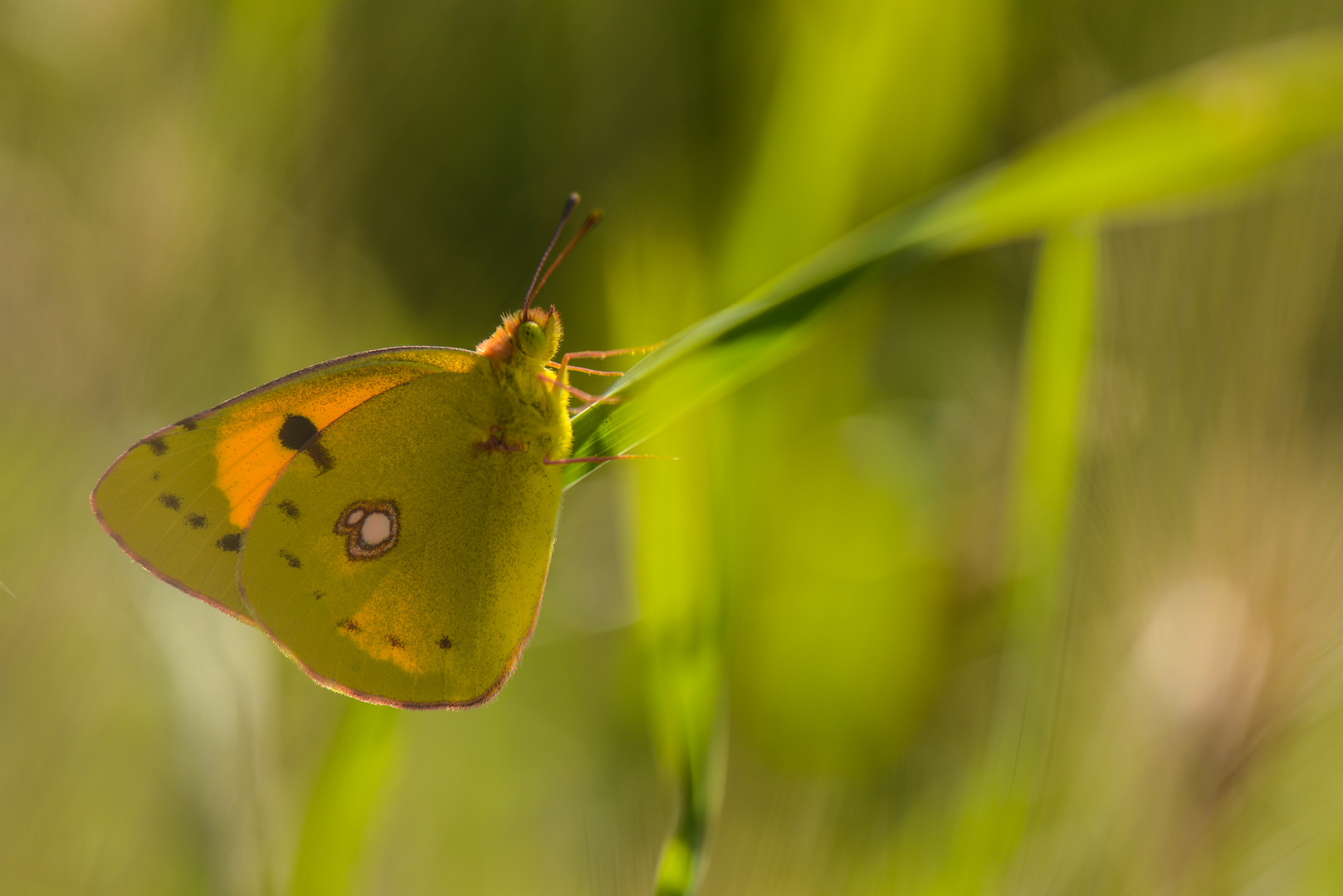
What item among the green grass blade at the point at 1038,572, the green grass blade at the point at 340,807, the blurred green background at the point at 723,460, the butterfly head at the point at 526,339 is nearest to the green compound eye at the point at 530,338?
the butterfly head at the point at 526,339

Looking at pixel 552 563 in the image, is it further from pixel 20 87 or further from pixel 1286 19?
pixel 1286 19

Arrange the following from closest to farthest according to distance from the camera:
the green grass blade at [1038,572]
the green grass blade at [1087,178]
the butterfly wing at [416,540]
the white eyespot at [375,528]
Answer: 1. the green grass blade at [1087,178]
2. the green grass blade at [1038,572]
3. the butterfly wing at [416,540]
4. the white eyespot at [375,528]

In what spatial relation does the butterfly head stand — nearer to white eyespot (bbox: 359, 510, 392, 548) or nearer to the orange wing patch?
the orange wing patch

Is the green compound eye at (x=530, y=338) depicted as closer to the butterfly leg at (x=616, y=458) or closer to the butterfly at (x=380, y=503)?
the butterfly at (x=380, y=503)

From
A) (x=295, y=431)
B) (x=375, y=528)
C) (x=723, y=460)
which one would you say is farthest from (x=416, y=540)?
(x=723, y=460)

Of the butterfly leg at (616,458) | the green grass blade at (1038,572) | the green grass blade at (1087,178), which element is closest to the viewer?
the green grass blade at (1087,178)

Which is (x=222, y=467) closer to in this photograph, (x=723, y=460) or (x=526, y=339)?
(x=526, y=339)

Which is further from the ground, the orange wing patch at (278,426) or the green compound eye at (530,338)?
the green compound eye at (530,338)

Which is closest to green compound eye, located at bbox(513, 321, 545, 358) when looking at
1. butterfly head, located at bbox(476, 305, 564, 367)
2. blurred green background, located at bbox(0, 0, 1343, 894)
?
butterfly head, located at bbox(476, 305, 564, 367)

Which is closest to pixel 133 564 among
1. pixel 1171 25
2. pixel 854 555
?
pixel 854 555
